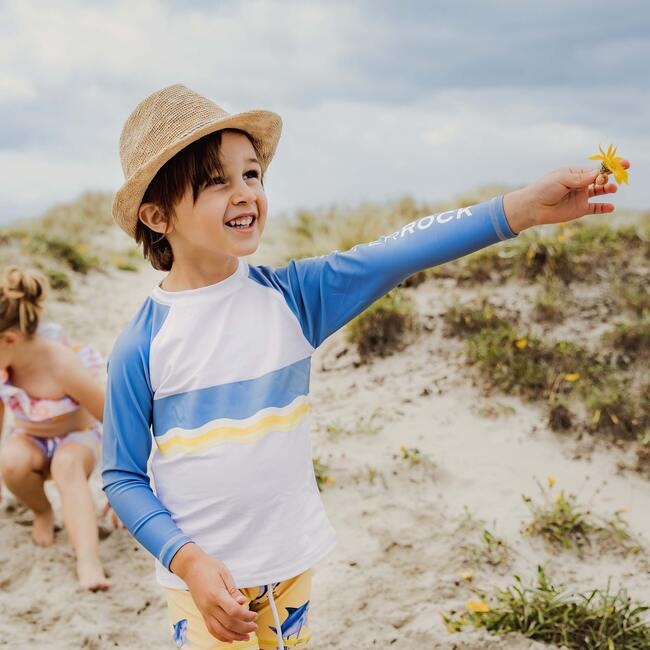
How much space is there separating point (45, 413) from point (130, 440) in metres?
1.94

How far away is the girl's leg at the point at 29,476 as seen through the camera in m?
3.61

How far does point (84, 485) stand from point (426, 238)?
2362mm

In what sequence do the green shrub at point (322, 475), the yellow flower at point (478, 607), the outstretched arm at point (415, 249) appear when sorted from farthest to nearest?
the green shrub at point (322, 475), the yellow flower at point (478, 607), the outstretched arm at point (415, 249)

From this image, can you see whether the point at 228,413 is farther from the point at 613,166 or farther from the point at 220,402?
the point at 613,166

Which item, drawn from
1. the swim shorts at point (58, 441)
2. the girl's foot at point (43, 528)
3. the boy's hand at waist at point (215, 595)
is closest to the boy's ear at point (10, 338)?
the swim shorts at point (58, 441)

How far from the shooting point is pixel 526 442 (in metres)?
4.13

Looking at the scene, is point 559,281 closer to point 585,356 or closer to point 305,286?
point 585,356

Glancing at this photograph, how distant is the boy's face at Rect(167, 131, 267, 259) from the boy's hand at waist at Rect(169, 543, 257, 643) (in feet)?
2.27

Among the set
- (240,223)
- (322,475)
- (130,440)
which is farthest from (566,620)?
(240,223)

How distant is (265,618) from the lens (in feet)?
6.76

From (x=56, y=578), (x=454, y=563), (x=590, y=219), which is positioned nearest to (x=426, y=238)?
(x=454, y=563)

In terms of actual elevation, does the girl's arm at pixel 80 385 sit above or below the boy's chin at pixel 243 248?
below

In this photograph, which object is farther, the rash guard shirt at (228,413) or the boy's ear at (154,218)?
the boy's ear at (154,218)

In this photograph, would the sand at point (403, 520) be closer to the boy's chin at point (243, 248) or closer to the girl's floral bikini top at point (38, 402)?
the girl's floral bikini top at point (38, 402)
